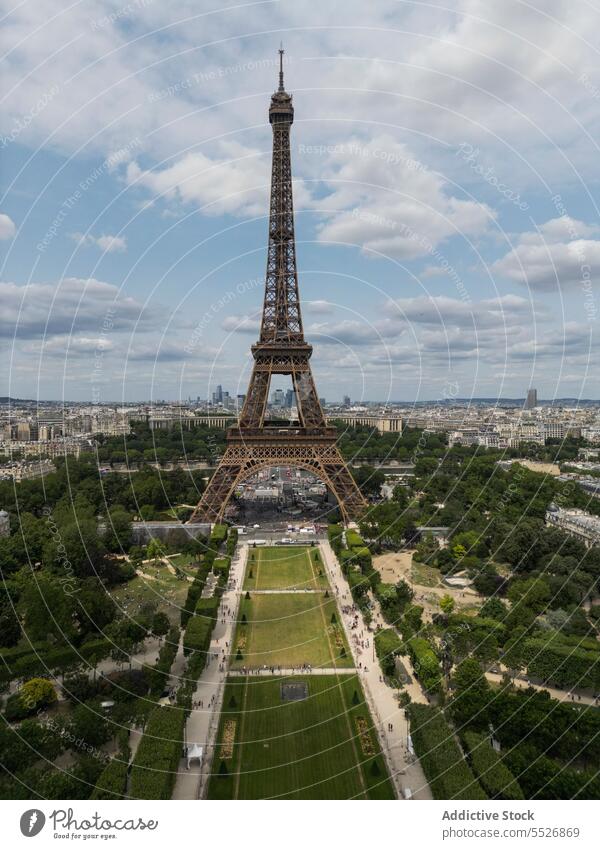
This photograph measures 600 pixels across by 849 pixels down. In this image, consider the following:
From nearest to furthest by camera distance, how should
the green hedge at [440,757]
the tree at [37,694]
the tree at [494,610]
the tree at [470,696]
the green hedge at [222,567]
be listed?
the green hedge at [440,757]
the tree at [470,696]
the tree at [37,694]
the tree at [494,610]
the green hedge at [222,567]

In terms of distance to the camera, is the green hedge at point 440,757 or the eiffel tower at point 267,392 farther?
the eiffel tower at point 267,392

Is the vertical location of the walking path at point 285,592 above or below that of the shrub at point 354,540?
below

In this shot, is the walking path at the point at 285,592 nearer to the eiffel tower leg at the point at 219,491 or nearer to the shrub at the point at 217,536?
the shrub at the point at 217,536

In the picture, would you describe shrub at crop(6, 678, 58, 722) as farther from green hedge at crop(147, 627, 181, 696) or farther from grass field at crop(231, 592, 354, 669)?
grass field at crop(231, 592, 354, 669)

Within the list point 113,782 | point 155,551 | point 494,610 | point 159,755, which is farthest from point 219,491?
point 113,782

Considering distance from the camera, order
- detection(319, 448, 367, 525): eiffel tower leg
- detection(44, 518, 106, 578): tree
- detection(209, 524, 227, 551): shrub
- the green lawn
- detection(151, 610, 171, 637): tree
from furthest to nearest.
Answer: detection(319, 448, 367, 525): eiffel tower leg < detection(209, 524, 227, 551): shrub < detection(44, 518, 106, 578): tree < the green lawn < detection(151, 610, 171, 637): tree

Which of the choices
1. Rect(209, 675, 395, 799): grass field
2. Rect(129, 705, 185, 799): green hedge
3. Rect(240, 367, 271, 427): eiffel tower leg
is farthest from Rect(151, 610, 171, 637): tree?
Rect(240, 367, 271, 427): eiffel tower leg

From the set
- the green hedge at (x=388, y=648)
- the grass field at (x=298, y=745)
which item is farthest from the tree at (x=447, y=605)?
the grass field at (x=298, y=745)

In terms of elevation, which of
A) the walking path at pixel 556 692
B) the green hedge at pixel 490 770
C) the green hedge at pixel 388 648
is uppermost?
the green hedge at pixel 388 648
